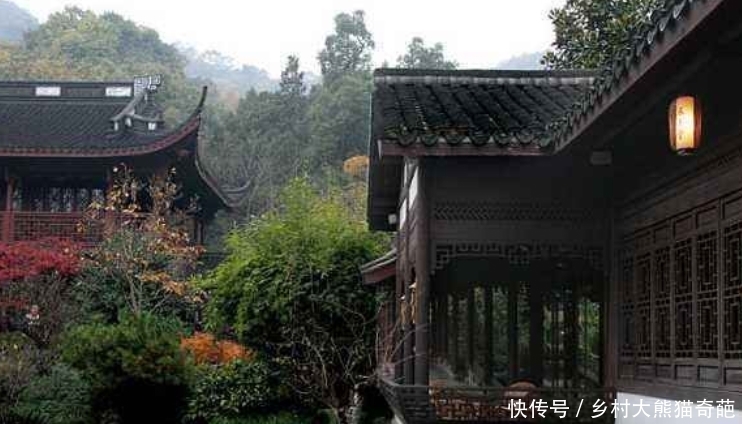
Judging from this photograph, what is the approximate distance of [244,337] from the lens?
14.8 meters

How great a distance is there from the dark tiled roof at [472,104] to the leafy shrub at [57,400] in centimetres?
762

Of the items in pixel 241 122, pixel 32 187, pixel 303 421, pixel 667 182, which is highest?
pixel 241 122

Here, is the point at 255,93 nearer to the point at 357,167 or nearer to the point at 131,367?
the point at 357,167

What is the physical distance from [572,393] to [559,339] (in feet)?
15.5

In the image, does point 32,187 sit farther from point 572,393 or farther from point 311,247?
point 572,393

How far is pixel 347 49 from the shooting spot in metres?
51.4

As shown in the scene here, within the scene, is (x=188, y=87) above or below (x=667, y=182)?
above

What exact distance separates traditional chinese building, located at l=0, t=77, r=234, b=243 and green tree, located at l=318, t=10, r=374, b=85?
27.9 metres

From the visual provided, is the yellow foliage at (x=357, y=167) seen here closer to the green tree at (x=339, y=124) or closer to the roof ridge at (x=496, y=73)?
the green tree at (x=339, y=124)

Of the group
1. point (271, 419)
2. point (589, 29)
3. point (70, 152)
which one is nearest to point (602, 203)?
point (271, 419)

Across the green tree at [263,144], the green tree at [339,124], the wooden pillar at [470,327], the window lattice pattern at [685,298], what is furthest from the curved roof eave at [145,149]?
the green tree at [339,124]

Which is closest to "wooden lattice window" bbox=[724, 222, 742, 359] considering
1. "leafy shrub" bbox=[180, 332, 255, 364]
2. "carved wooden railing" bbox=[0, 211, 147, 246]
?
"leafy shrub" bbox=[180, 332, 255, 364]

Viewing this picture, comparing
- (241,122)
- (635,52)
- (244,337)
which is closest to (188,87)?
(241,122)

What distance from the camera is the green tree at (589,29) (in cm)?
1475
